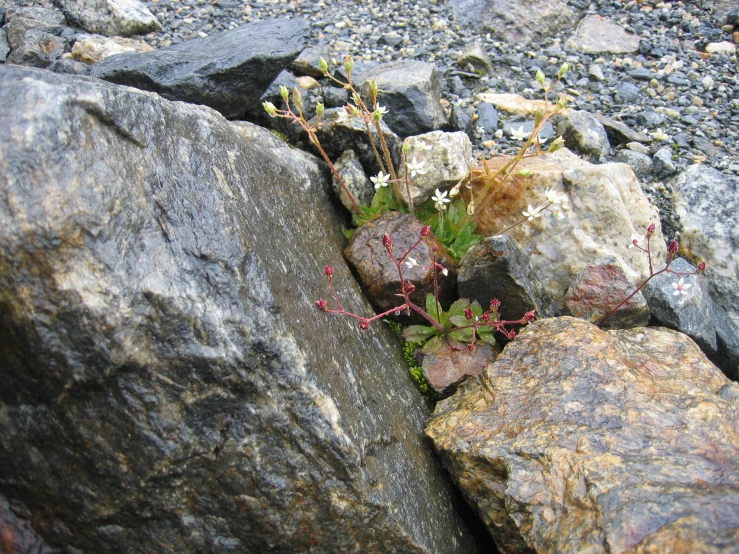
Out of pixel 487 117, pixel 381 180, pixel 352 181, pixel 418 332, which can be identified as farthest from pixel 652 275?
pixel 487 117

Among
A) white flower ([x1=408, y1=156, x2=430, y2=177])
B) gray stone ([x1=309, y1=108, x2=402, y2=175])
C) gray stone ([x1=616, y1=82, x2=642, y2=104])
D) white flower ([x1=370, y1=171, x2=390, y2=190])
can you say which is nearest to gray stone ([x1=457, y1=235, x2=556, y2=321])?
white flower ([x1=408, y1=156, x2=430, y2=177])

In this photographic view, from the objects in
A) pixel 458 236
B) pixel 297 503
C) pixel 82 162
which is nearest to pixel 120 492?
pixel 297 503

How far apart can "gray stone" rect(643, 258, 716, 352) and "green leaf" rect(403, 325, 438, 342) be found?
1.69 meters

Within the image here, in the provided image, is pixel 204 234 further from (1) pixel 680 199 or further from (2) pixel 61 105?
(1) pixel 680 199

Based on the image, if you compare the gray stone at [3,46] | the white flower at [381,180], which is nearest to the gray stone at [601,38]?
the white flower at [381,180]

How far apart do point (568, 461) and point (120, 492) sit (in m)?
2.13

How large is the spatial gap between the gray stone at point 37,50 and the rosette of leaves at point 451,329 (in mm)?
4150

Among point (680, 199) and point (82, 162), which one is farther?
point (680, 199)

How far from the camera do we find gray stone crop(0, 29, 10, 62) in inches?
216

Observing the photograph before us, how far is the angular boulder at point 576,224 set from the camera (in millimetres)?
4469

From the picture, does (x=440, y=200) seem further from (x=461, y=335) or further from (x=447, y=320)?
(x=461, y=335)

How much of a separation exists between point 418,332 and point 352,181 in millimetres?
1329

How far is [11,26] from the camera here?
572cm

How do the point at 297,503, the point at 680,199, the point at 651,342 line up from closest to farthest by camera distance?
1. the point at 297,503
2. the point at 651,342
3. the point at 680,199
